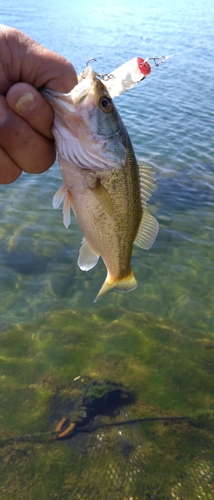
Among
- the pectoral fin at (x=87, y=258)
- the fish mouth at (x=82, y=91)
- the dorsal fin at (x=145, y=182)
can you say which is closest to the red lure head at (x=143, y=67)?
the fish mouth at (x=82, y=91)

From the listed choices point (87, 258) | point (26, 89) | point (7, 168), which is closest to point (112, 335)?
point (87, 258)

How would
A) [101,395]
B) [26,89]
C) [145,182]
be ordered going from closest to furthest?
1. [26,89]
2. [145,182]
3. [101,395]

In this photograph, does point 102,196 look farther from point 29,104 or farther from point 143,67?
point 143,67

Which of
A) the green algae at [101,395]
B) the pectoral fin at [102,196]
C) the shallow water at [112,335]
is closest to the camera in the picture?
the pectoral fin at [102,196]

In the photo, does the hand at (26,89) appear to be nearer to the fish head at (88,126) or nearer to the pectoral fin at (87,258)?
the fish head at (88,126)

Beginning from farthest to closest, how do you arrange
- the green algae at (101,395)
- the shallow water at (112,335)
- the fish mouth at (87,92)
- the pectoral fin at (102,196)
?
the shallow water at (112,335), the green algae at (101,395), the pectoral fin at (102,196), the fish mouth at (87,92)

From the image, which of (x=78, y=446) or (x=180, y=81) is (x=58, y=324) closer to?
(x=78, y=446)

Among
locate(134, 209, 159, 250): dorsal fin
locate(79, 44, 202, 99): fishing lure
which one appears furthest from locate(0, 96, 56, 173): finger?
locate(134, 209, 159, 250): dorsal fin
